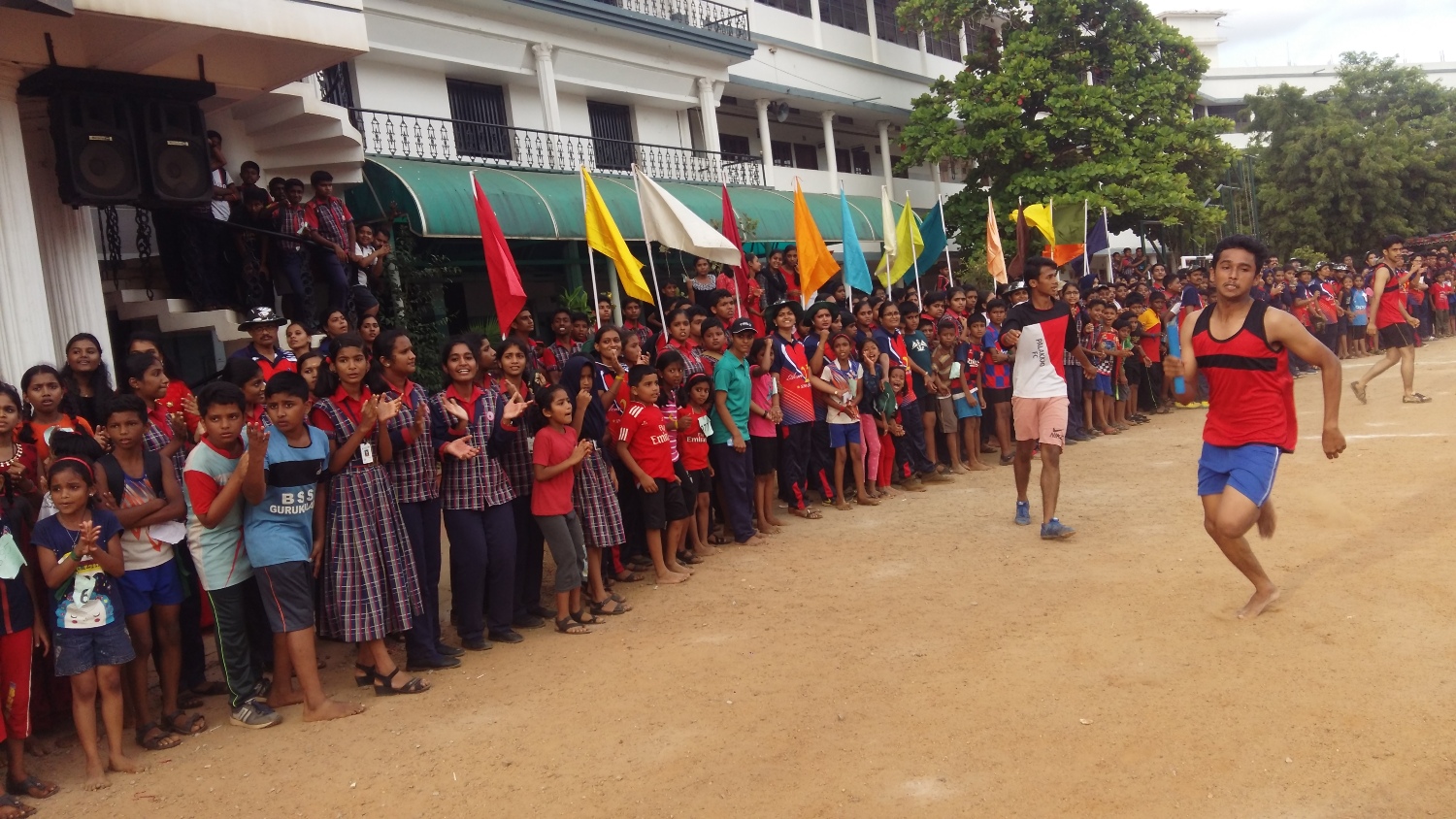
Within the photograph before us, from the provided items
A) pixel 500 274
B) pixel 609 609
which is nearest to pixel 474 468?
pixel 609 609

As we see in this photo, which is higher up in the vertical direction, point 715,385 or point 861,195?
point 861,195

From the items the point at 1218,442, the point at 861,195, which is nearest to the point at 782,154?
the point at 861,195

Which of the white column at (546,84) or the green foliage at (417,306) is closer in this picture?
the green foliage at (417,306)

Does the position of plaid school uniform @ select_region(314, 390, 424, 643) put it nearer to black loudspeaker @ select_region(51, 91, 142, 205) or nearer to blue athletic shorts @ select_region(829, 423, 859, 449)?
black loudspeaker @ select_region(51, 91, 142, 205)

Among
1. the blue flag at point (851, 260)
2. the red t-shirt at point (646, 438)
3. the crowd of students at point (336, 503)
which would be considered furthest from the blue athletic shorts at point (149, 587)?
the blue flag at point (851, 260)

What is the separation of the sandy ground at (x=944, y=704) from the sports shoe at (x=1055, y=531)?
0.72 feet

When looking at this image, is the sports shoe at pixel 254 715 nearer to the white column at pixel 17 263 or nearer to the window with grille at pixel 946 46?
the white column at pixel 17 263

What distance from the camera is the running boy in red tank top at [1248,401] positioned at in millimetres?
4953

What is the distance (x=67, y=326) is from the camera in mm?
7566

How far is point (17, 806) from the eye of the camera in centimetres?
394

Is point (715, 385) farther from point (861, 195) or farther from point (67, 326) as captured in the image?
point (861, 195)

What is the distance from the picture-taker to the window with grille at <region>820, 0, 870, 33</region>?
2264cm

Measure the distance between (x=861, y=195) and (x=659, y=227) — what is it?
16.1 meters

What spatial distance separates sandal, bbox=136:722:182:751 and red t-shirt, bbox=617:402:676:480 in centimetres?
308
